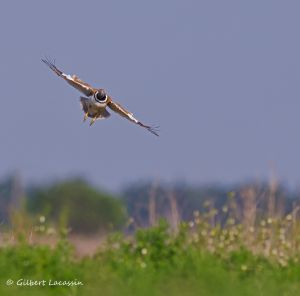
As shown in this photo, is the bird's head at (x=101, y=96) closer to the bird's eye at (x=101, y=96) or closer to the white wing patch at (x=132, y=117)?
the bird's eye at (x=101, y=96)

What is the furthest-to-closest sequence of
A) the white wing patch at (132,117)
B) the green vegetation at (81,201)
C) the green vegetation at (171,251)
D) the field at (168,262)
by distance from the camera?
the green vegetation at (81,201), the white wing patch at (132,117), the green vegetation at (171,251), the field at (168,262)

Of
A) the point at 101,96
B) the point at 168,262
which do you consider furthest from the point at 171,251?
the point at 101,96

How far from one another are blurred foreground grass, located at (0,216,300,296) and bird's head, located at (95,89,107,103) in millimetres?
1221

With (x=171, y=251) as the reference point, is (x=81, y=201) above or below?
above

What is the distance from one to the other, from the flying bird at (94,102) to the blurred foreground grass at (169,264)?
1.07m

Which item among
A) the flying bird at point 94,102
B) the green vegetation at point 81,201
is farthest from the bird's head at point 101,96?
the green vegetation at point 81,201

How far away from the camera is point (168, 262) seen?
41.6 feet

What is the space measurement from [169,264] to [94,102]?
1.59m

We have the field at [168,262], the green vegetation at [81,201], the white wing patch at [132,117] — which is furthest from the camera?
the green vegetation at [81,201]

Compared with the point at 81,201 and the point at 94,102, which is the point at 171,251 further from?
the point at 81,201

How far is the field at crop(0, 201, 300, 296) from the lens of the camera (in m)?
11.5

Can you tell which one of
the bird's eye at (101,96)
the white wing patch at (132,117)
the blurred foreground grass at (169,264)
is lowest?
the blurred foreground grass at (169,264)

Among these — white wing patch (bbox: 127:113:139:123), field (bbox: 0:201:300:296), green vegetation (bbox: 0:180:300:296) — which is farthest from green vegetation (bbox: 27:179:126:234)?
white wing patch (bbox: 127:113:139:123)

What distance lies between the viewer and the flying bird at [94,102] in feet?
42.4
